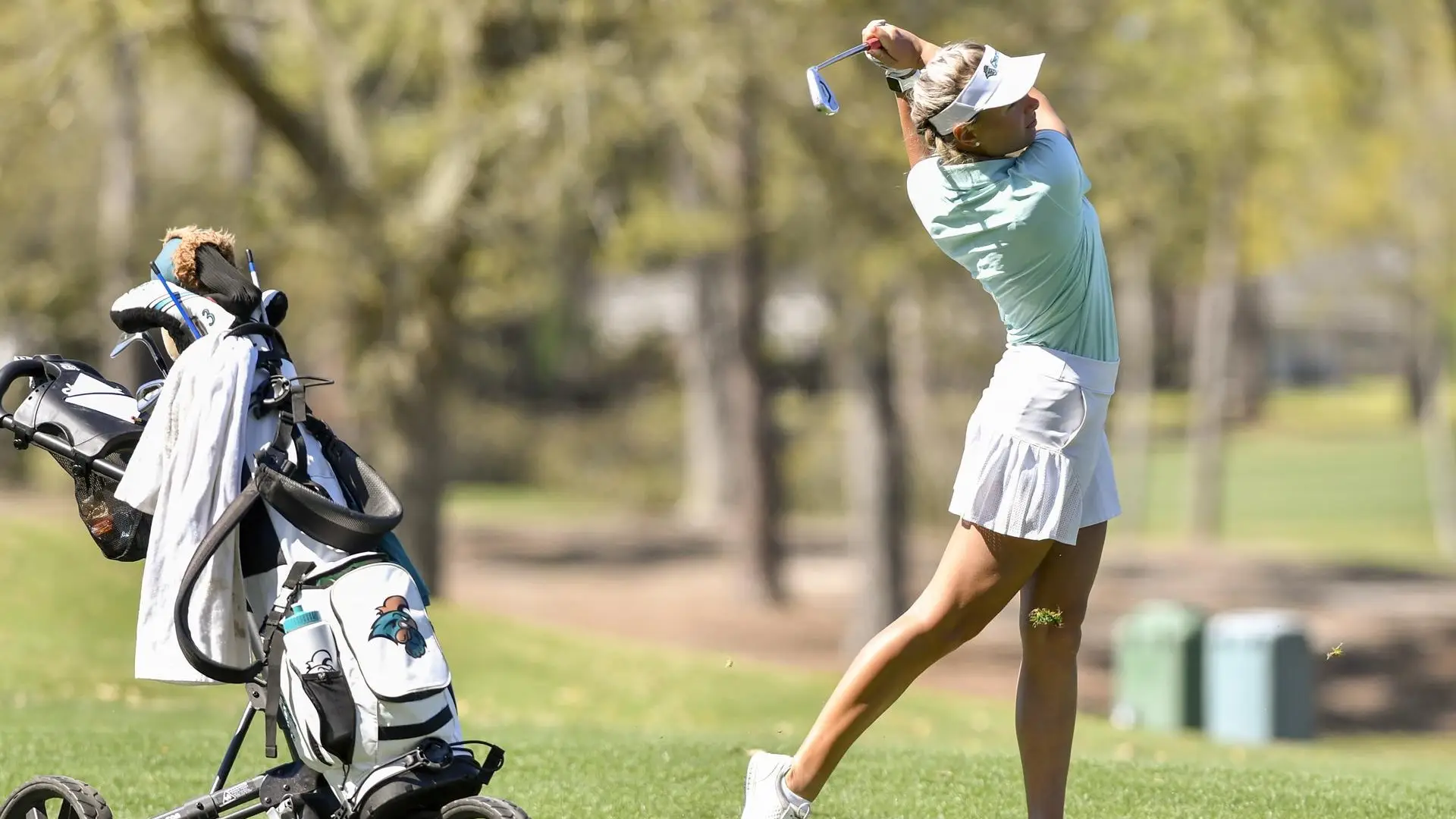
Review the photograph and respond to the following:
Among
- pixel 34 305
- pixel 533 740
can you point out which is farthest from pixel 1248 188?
pixel 533 740

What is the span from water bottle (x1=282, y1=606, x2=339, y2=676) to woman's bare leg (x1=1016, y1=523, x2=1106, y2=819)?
1698 mm

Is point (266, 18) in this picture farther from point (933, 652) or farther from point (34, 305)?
point (933, 652)

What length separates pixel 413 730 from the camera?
4.25m

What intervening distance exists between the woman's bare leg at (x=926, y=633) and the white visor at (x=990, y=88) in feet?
3.28

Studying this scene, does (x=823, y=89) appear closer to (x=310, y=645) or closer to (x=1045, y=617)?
(x=1045, y=617)

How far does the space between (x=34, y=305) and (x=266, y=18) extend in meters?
5.04

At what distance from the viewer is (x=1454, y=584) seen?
2511 centimetres

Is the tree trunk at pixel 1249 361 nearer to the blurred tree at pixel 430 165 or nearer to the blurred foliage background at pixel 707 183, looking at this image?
the blurred foliage background at pixel 707 183

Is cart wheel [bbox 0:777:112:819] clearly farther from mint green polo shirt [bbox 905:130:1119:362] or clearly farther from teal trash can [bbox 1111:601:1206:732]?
teal trash can [bbox 1111:601:1206:732]

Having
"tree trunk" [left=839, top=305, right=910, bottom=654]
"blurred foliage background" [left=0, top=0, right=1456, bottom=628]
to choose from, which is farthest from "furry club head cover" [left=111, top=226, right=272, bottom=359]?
"tree trunk" [left=839, top=305, right=910, bottom=654]

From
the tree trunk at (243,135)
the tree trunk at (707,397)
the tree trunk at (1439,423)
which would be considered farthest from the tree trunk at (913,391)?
the tree trunk at (1439,423)

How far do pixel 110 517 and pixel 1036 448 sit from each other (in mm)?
2389

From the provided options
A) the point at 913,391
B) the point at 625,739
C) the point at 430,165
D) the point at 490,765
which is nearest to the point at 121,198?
the point at 430,165

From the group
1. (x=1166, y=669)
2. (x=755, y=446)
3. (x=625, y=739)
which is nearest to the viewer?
(x=625, y=739)
